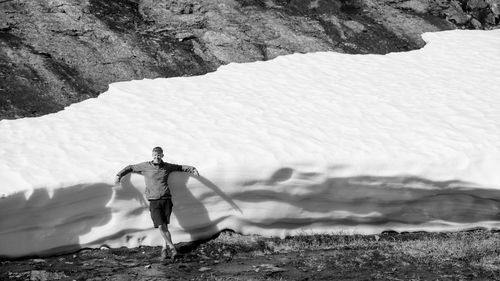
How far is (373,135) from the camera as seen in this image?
13.3m

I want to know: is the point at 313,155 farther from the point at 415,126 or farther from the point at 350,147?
the point at 415,126

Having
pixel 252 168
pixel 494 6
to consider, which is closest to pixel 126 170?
pixel 252 168

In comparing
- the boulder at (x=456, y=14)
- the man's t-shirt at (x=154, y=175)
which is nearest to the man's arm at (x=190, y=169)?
the man's t-shirt at (x=154, y=175)

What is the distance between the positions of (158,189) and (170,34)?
8508 millimetres

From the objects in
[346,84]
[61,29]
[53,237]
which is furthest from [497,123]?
[61,29]

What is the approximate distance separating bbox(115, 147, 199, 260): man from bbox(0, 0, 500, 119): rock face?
4735mm

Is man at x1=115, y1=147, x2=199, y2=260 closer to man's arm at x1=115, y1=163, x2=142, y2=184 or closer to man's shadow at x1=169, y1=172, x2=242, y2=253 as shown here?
man's arm at x1=115, y1=163, x2=142, y2=184

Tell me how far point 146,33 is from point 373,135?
829cm

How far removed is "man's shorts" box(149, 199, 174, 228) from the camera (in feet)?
36.0

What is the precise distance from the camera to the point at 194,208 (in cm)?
1192

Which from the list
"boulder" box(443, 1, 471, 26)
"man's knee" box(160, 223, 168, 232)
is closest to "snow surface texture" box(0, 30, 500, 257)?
"man's knee" box(160, 223, 168, 232)

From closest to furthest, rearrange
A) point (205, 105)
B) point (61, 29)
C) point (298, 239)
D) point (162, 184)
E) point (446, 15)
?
point (162, 184) → point (298, 239) → point (205, 105) → point (61, 29) → point (446, 15)

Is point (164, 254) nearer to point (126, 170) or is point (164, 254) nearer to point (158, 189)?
point (158, 189)

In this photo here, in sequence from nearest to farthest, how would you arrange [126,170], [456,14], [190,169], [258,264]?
[258,264] → [126,170] → [190,169] → [456,14]
